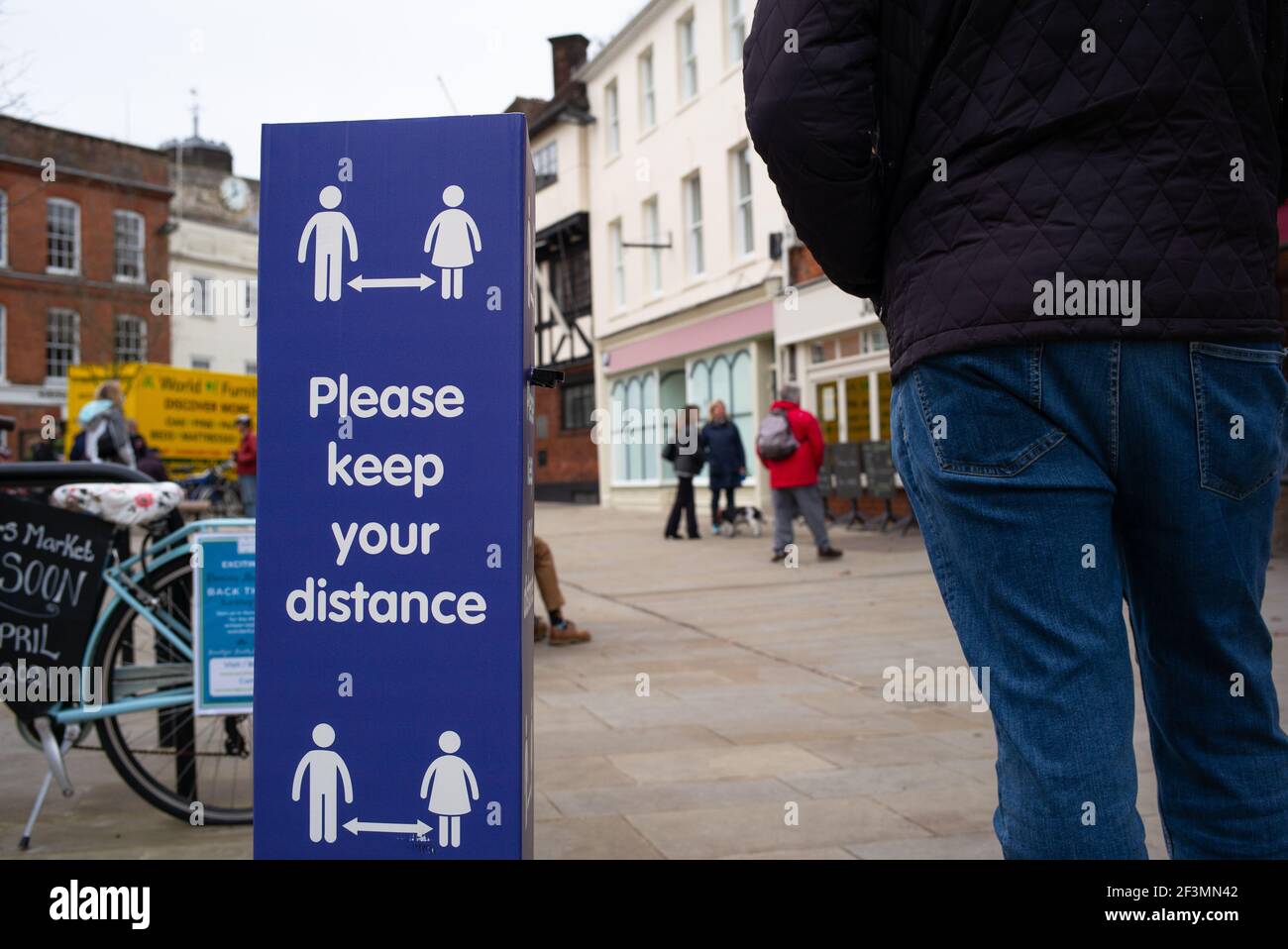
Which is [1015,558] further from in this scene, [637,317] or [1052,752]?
[637,317]

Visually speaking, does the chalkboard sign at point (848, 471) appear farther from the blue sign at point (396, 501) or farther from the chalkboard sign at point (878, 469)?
the blue sign at point (396, 501)

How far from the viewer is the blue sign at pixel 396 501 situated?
202 centimetres

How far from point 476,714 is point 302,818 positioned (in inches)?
14.3

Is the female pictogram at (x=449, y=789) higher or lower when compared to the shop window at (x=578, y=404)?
lower

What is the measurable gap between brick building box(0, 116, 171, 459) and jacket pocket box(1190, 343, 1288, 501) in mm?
35849

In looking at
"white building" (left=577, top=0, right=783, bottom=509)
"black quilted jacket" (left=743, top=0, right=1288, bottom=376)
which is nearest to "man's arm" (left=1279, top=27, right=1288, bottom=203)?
"black quilted jacket" (left=743, top=0, right=1288, bottom=376)

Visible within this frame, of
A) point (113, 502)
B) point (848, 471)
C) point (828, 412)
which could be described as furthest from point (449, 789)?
point (828, 412)

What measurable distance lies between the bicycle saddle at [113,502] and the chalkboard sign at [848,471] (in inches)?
480

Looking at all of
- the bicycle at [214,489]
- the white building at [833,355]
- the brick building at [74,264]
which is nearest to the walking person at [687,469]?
the white building at [833,355]

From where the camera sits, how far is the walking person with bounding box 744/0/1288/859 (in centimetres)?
155

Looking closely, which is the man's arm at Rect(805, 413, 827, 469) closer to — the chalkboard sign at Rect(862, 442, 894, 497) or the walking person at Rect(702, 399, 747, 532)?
the chalkboard sign at Rect(862, 442, 894, 497)

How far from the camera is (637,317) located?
2455 cm

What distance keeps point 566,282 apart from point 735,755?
83.7 feet

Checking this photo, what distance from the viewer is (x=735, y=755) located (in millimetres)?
4285
